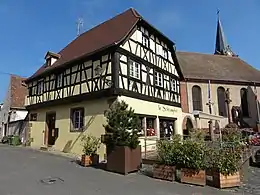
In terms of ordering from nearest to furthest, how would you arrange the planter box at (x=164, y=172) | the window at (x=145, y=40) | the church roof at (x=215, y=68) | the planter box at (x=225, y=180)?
the planter box at (x=225, y=180), the planter box at (x=164, y=172), the window at (x=145, y=40), the church roof at (x=215, y=68)

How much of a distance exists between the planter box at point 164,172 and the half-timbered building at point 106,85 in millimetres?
5434

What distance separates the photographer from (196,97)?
3016 centimetres

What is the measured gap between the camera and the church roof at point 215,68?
30797mm

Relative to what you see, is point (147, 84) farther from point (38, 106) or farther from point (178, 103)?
point (38, 106)

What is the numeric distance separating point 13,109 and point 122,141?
22631 mm

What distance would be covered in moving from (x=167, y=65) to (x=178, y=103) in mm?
3326

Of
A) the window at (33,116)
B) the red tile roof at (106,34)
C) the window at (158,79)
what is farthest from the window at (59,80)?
the window at (158,79)

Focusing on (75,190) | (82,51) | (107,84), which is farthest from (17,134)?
(75,190)

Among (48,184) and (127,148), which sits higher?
(127,148)

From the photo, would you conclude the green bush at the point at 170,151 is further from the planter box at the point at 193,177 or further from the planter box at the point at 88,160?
the planter box at the point at 88,160

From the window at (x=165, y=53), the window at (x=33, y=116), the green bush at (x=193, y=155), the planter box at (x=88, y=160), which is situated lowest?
the planter box at (x=88, y=160)

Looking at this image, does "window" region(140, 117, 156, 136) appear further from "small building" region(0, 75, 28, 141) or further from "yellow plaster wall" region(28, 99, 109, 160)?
"small building" region(0, 75, 28, 141)

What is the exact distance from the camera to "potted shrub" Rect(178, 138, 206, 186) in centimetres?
830

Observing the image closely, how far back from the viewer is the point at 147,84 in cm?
1688
